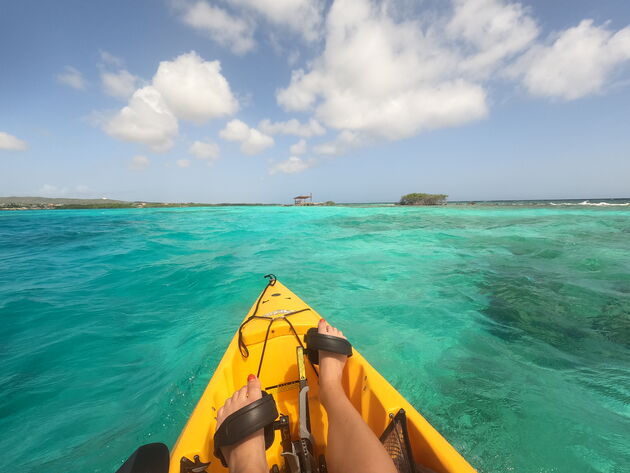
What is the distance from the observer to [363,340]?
470 cm

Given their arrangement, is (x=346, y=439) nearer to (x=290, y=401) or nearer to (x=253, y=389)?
(x=253, y=389)

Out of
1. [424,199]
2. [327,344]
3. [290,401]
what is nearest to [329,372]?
[327,344]

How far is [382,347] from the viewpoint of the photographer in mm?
4480

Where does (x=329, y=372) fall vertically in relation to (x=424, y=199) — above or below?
below

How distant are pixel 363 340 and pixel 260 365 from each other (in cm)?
271

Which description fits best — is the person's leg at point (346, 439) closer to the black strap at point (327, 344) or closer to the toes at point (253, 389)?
the black strap at point (327, 344)

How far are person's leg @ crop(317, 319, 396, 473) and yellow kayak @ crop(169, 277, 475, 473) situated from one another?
0.17m

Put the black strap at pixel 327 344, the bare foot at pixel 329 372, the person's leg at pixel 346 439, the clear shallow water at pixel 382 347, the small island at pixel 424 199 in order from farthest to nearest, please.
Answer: the small island at pixel 424 199, the clear shallow water at pixel 382 347, the black strap at pixel 327 344, the bare foot at pixel 329 372, the person's leg at pixel 346 439

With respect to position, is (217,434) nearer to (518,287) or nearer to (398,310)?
(398,310)

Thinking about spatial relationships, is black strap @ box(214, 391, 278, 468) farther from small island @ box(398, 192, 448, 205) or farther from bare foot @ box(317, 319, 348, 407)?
small island @ box(398, 192, 448, 205)

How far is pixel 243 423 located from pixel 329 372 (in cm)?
92

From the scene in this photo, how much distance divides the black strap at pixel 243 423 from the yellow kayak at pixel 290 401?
0.16 m

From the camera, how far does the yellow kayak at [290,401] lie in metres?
1.54

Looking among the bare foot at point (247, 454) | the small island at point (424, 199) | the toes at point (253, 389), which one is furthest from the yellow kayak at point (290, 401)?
the small island at point (424, 199)
